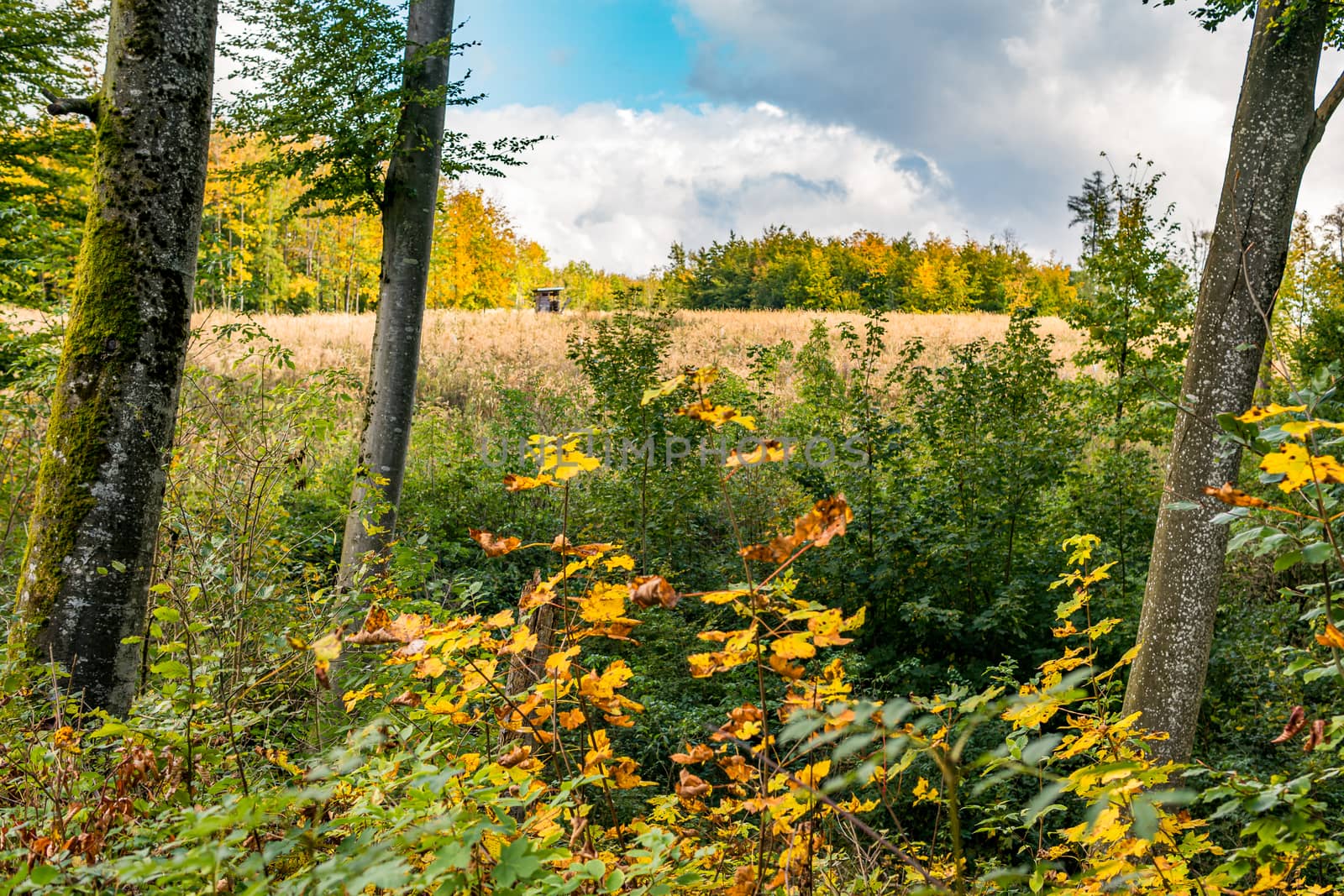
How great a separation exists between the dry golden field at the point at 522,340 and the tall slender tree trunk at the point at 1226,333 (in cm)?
911

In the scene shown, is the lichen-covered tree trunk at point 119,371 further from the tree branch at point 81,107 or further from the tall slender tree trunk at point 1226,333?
the tall slender tree trunk at point 1226,333

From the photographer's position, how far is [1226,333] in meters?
3.64

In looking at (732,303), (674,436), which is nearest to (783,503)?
(674,436)

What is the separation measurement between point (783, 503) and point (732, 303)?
2955 centimetres

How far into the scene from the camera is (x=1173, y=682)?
12.3ft

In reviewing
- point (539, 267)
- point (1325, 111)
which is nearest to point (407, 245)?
point (1325, 111)

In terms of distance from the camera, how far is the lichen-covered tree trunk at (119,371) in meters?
2.83

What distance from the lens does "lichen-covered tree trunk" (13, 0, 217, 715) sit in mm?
2828

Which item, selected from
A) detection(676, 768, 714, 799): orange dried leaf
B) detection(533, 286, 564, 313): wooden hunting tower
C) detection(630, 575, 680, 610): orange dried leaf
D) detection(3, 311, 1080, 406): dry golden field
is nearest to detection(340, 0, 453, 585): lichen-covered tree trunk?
detection(676, 768, 714, 799): orange dried leaf

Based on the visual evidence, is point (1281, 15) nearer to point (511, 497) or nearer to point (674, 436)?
point (674, 436)

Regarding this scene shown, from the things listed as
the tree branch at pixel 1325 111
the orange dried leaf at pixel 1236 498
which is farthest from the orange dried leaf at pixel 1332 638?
the tree branch at pixel 1325 111

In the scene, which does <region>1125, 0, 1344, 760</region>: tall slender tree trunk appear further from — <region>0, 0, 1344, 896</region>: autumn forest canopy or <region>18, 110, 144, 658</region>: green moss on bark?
<region>18, 110, 144, 658</region>: green moss on bark

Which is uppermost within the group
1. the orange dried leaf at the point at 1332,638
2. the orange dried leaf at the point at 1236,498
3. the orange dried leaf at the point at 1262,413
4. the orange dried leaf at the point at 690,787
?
the orange dried leaf at the point at 1262,413

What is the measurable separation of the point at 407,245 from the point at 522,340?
560 inches
